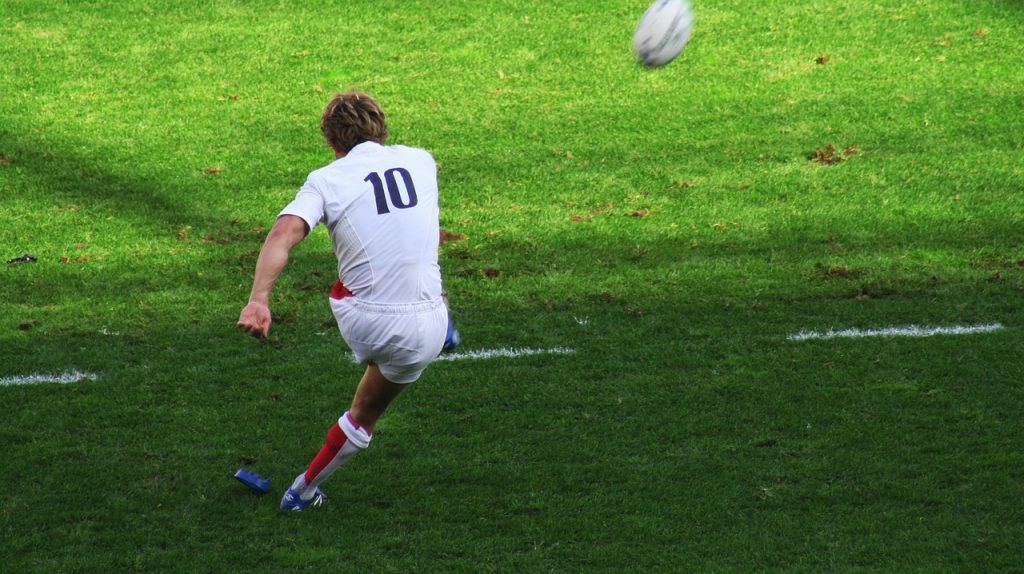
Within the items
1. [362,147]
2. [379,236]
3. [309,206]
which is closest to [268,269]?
[309,206]

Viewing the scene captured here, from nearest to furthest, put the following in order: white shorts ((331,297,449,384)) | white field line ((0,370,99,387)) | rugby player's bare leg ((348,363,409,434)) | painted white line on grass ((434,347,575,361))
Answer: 1. white shorts ((331,297,449,384))
2. rugby player's bare leg ((348,363,409,434))
3. white field line ((0,370,99,387))
4. painted white line on grass ((434,347,575,361))

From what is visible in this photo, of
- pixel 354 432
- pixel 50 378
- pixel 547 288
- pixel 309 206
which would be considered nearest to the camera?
pixel 309 206

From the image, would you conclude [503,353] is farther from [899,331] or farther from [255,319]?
[255,319]

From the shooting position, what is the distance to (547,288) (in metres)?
9.24

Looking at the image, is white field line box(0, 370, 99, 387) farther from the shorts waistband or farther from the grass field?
the shorts waistband

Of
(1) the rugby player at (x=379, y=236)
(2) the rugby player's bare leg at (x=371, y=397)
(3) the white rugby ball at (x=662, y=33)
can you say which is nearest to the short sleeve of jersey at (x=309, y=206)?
(1) the rugby player at (x=379, y=236)

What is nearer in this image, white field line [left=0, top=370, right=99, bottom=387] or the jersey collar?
the jersey collar

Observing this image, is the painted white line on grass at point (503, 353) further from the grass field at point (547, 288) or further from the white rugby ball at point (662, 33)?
the white rugby ball at point (662, 33)

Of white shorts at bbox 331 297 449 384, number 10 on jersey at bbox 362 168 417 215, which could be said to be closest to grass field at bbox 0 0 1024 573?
white shorts at bbox 331 297 449 384

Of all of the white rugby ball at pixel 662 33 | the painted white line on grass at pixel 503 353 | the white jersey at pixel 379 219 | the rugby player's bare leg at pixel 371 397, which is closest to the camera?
the white jersey at pixel 379 219

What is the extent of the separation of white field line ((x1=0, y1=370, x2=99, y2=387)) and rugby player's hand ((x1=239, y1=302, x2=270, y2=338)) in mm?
3322

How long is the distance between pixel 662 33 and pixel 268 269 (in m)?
4.82

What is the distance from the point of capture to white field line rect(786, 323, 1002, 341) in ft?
26.8

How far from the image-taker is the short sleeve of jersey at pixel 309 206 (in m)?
5.18
